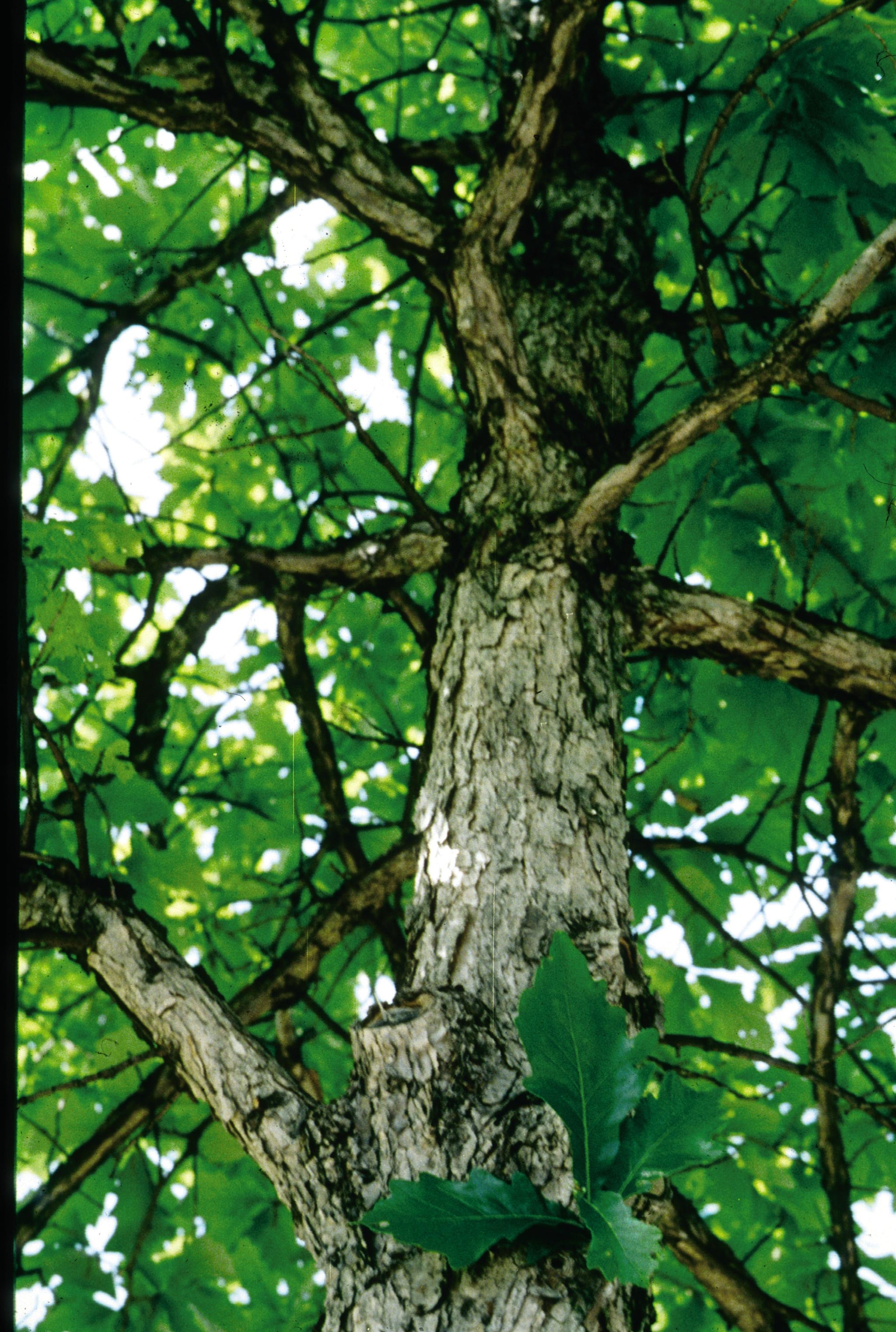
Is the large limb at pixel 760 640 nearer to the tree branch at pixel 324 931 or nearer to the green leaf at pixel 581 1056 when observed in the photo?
the tree branch at pixel 324 931

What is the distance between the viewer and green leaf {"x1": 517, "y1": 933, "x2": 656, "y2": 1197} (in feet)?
3.09

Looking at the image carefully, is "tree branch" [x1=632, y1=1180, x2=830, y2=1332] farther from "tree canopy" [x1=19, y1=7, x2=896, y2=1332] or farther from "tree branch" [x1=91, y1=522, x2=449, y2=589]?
"tree branch" [x1=91, y1=522, x2=449, y2=589]

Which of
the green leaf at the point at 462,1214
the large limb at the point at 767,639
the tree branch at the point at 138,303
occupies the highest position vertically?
the tree branch at the point at 138,303

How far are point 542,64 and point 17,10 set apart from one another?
6.15 feet

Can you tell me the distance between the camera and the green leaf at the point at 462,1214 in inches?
35.8

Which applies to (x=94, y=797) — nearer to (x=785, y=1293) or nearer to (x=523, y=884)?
(x=523, y=884)

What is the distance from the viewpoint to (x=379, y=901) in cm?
223

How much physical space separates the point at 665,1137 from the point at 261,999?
4.57 feet

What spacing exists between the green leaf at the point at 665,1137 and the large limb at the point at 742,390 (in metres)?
1.12

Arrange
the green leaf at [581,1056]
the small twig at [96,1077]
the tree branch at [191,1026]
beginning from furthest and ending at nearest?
the small twig at [96,1077] < the tree branch at [191,1026] < the green leaf at [581,1056]

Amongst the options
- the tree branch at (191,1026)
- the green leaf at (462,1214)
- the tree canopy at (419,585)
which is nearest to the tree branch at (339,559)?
the tree canopy at (419,585)

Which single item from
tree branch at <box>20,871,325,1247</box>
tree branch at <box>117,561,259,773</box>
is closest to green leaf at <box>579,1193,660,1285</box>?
tree branch at <box>20,871,325,1247</box>

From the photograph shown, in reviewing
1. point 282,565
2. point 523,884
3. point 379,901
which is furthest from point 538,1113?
point 282,565

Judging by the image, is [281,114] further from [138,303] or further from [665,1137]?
[665,1137]
